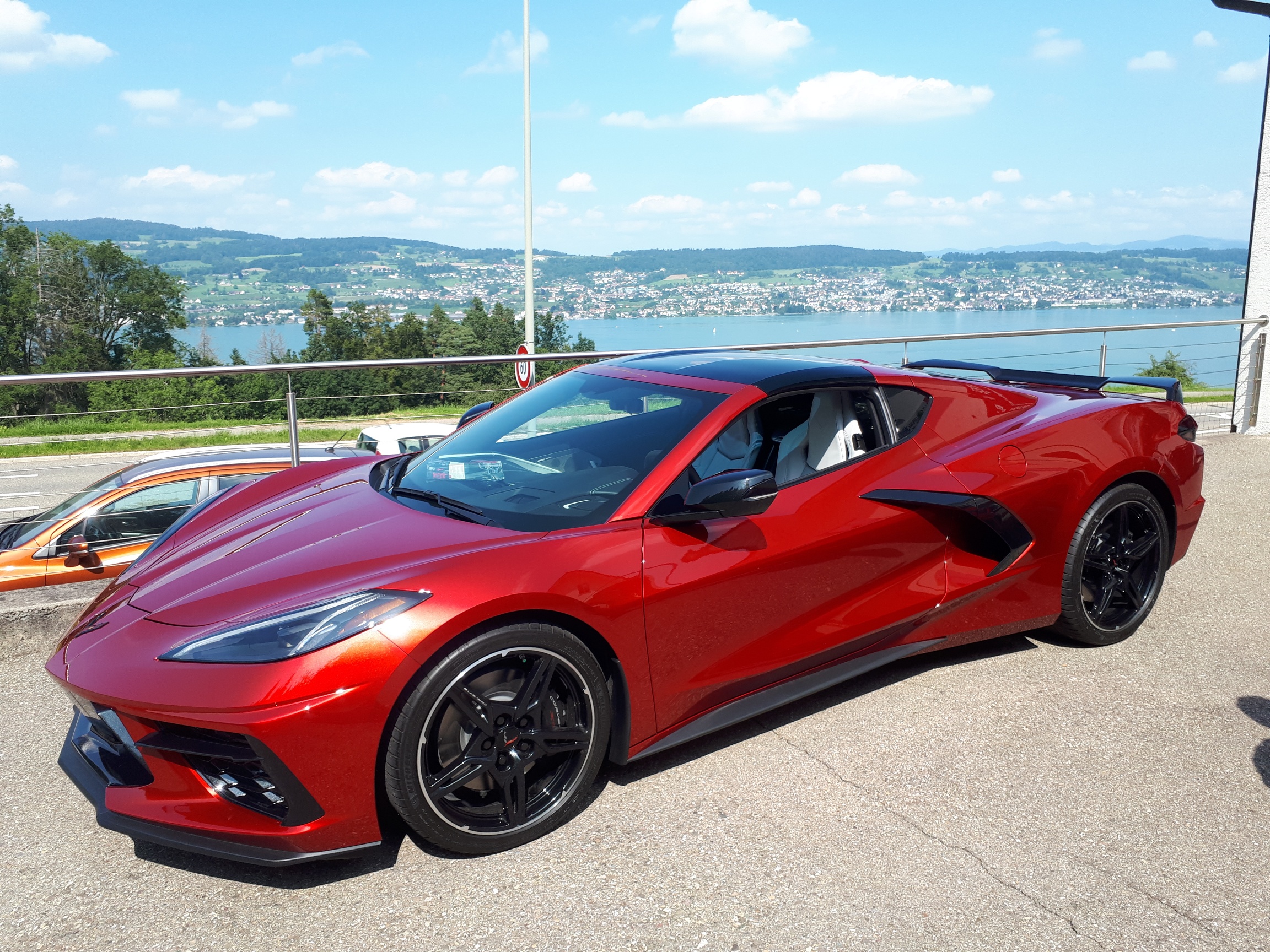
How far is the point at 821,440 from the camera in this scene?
11.4 feet

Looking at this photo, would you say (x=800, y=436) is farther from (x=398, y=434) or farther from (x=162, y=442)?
(x=162, y=442)

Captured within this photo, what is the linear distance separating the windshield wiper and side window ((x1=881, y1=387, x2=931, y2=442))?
1.75 meters

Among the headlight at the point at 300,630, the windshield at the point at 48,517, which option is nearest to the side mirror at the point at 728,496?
the headlight at the point at 300,630

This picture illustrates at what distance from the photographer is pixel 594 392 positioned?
3.64 meters

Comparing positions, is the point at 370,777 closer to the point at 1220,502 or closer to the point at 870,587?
the point at 870,587

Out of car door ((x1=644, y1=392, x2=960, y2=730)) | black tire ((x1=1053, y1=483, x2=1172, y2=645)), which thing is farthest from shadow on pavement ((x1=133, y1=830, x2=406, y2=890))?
black tire ((x1=1053, y1=483, x2=1172, y2=645))

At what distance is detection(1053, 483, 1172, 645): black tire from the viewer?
402 centimetres

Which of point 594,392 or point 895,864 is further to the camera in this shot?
point 594,392

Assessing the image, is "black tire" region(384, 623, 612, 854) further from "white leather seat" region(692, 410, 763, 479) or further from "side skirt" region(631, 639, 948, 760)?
"white leather seat" region(692, 410, 763, 479)

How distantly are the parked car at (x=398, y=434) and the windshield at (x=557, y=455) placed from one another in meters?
4.06

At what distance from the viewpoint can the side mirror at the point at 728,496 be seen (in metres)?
2.80

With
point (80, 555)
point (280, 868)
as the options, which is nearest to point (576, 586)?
point (280, 868)

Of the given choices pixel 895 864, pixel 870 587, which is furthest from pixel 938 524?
pixel 895 864

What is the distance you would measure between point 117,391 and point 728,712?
562 cm
